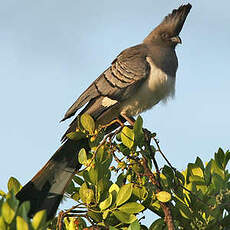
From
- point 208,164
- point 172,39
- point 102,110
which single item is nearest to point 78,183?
point 208,164

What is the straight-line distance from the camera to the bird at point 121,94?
4527 millimetres

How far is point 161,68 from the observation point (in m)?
5.12

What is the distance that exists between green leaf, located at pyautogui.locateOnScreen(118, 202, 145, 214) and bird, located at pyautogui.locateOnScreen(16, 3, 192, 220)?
116cm

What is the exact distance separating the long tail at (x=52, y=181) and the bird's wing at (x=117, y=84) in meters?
0.38

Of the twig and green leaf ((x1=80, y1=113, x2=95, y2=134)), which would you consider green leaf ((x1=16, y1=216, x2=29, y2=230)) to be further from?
green leaf ((x1=80, y1=113, x2=95, y2=134))

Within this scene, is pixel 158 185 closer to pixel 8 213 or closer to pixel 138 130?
pixel 138 130

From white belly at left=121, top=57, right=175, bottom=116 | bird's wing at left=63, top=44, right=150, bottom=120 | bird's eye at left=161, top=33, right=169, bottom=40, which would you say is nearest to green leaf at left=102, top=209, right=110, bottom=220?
bird's wing at left=63, top=44, right=150, bottom=120

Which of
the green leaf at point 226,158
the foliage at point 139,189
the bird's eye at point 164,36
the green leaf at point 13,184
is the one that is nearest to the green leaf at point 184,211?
the foliage at point 139,189

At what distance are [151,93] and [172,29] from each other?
1.20 meters

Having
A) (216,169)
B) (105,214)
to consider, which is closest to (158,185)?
(105,214)

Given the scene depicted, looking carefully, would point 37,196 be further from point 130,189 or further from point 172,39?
A: point 172,39

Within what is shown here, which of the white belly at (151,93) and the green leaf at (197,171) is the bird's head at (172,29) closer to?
the white belly at (151,93)

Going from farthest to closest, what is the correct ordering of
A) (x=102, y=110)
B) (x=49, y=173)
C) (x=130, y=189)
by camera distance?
(x=102, y=110) < (x=49, y=173) < (x=130, y=189)

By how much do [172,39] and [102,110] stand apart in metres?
1.42
